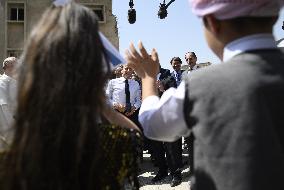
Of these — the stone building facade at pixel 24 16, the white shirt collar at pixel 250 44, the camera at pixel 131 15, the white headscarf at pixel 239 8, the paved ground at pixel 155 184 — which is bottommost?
the paved ground at pixel 155 184

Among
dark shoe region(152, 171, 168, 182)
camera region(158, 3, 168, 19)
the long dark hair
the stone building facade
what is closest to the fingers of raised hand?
the long dark hair

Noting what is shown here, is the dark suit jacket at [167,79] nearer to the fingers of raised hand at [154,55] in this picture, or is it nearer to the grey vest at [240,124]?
the fingers of raised hand at [154,55]

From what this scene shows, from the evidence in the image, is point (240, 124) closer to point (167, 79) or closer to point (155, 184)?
point (155, 184)

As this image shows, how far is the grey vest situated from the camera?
5.55 ft

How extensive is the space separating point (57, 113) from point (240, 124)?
633mm

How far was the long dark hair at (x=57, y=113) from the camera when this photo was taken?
61.9 inches

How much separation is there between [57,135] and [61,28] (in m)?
0.36

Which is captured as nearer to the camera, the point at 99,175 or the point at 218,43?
the point at 99,175

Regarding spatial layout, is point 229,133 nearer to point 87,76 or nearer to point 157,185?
point 87,76

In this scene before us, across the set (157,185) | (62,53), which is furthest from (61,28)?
(157,185)

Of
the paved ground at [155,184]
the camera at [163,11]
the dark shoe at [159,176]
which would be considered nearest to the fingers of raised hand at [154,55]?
the paved ground at [155,184]

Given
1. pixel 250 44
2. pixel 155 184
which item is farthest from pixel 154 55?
pixel 155 184

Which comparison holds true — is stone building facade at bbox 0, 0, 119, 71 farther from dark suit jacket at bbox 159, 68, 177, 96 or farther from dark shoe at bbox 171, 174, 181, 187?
dark shoe at bbox 171, 174, 181, 187

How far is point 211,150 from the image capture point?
5.69 feet
